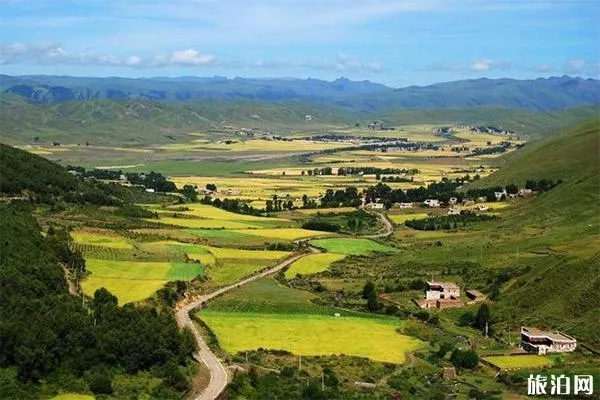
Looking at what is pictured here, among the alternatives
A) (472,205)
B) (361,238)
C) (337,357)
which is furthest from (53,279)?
(472,205)

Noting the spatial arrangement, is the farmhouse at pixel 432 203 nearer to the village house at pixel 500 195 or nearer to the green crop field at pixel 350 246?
the village house at pixel 500 195

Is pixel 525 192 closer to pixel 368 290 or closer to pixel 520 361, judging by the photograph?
pixel 368 290

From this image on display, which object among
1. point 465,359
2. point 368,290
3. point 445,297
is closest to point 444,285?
point 445,297

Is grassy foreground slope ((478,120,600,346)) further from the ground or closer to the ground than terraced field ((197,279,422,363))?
further from the ground

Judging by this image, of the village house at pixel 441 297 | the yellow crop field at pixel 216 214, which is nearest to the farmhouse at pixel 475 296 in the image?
the village house at pixel 441 297

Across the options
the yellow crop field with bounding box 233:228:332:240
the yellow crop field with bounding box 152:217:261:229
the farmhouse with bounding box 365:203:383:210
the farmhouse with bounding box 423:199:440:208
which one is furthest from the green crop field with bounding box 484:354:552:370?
the farmhouse with bounding box 423:199:440:208

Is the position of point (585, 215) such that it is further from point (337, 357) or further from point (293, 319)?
point (337, 357)

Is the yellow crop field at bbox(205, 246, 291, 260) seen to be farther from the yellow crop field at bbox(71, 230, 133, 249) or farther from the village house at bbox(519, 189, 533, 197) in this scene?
the village house at bbox(519, 189, 533, 197)
